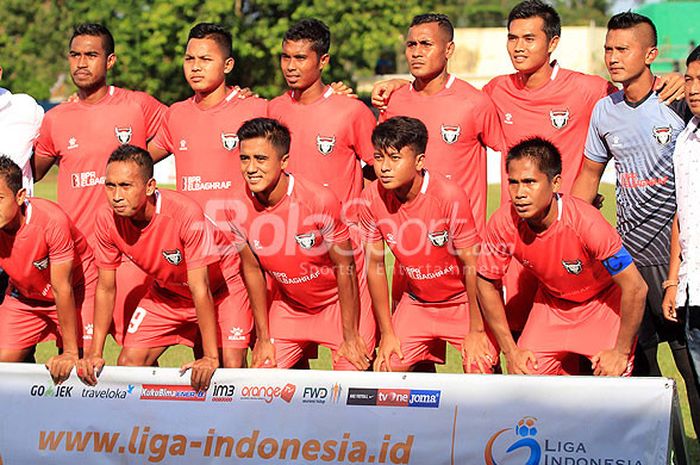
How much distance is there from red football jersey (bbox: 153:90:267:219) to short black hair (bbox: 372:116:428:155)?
1362 mm

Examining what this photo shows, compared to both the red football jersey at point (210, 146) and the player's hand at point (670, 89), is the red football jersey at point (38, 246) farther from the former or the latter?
the player's hand at point (670, 89)

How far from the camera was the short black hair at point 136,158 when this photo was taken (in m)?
6.36

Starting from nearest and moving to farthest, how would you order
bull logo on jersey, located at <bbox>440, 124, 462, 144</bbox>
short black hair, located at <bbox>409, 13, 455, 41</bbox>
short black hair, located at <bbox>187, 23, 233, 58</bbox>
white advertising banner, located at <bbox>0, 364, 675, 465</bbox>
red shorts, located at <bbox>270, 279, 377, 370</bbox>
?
1. white advertising banner, located at <bbox>0, 364, 675, 465</bbox>
2. red shorts, located at <bbox>270, 279, 377, 370</bbox>
3. bull logo on jersey, located at <bbox>440, 124, 462, 144</bbox>
4. short black hair, located at <bbox>409, 13, 455, 41</bbox>
5. short black hair, located at <bbox>187, 23, 233, 58</bbox>

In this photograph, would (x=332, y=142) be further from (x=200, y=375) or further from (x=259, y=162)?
(x=200, y=375)

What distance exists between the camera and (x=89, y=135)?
24.6ft

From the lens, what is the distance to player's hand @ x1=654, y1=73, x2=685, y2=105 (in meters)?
6.36

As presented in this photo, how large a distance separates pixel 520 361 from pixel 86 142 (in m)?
3.42

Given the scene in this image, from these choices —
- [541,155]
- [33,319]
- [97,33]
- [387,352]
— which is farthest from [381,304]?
[97,33]

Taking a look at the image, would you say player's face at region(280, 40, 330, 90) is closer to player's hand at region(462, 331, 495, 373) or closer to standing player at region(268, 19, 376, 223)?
standing player at region(268, 19, 376, 223)

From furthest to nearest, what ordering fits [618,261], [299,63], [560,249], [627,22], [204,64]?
[204,64]
[299,63]
[627,22]
[560,249]
[618,261]

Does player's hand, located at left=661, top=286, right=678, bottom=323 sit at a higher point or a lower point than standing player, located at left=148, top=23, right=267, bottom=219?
lower

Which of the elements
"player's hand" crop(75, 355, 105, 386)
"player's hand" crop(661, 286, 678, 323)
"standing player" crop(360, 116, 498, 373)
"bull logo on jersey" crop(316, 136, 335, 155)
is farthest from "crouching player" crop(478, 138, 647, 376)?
"player's hand" crop(75, 355, 105, 386)

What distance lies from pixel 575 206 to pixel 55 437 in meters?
3.23

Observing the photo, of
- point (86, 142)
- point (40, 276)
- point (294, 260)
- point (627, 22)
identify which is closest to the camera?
point (627, 22)
